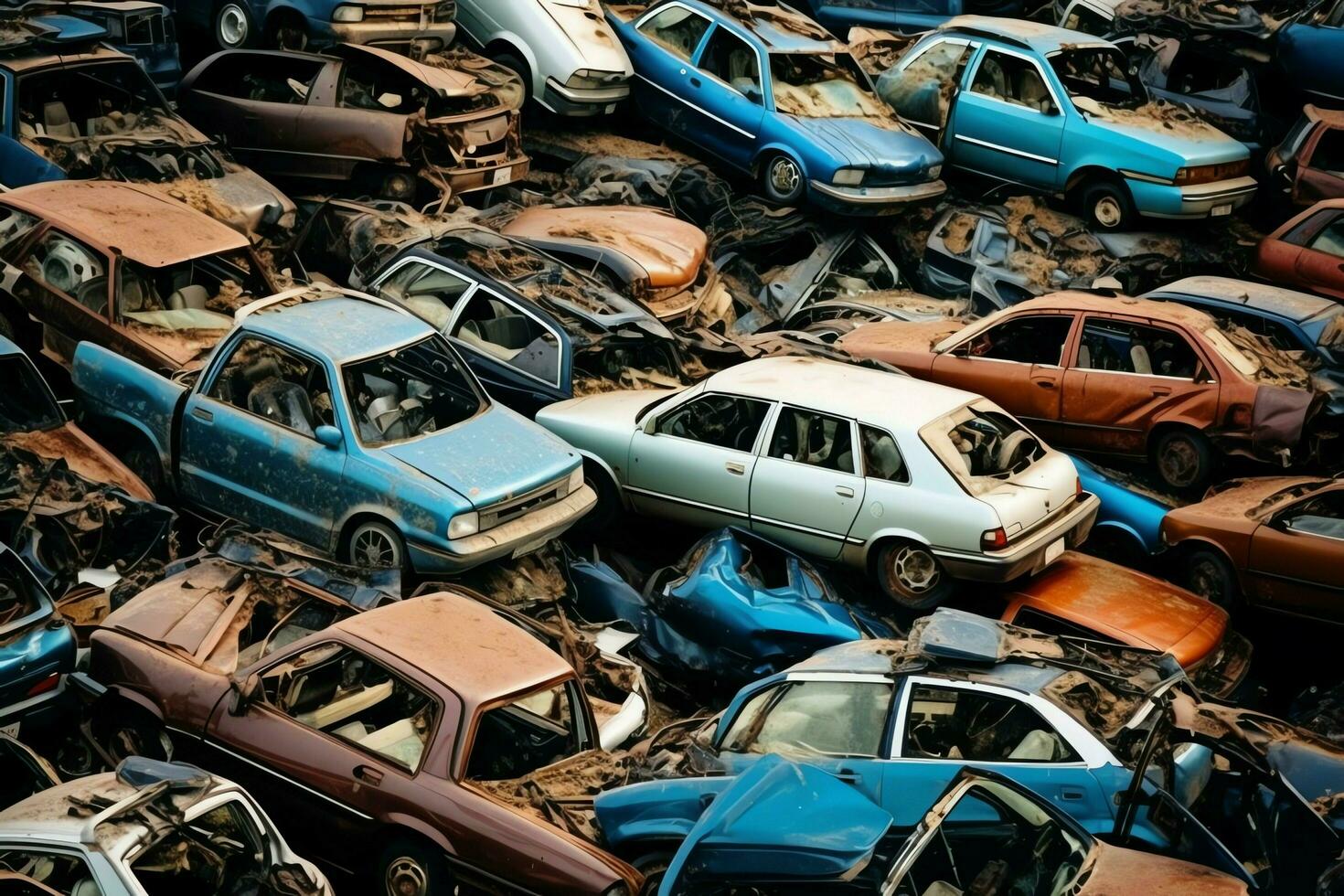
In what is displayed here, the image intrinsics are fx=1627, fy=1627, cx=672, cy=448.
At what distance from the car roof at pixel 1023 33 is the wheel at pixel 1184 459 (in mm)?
5653

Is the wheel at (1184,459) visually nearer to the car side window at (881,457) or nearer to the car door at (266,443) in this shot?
the car side window at (881,457)

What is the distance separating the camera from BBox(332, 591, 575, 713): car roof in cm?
795

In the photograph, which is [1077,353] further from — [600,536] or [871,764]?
[871,764]

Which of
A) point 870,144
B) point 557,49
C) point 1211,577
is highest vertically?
point 557,49

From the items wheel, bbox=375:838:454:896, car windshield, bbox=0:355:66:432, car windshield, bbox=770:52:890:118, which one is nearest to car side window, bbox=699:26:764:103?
car windshield, bbox=770:52:890:118

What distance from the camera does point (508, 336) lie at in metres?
12.4

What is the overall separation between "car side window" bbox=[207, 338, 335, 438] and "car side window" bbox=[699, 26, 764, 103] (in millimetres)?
7193

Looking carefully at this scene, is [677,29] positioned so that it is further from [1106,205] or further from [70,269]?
[70,269]

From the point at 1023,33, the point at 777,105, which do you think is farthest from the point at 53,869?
the point at 1023,33

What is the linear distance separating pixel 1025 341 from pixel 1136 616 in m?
3.41

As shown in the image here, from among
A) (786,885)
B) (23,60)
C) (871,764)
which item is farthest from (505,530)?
(23,60)

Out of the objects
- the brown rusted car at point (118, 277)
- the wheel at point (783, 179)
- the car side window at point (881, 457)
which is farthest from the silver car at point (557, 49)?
the car side window at point (881, 457)

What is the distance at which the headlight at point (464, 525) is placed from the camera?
1003 centimetres

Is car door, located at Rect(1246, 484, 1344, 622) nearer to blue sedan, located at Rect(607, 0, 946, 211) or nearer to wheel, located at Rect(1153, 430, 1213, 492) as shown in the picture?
wheel, located at Rect(1153, 430, 1213, 492)
